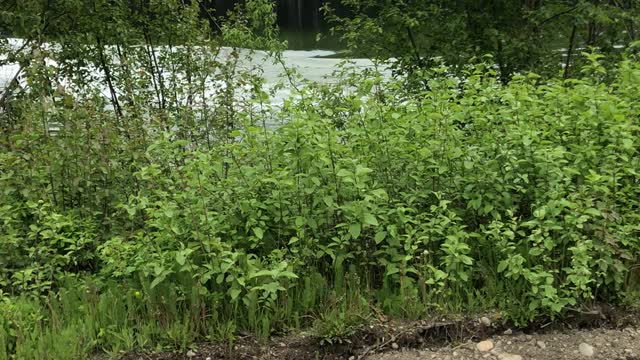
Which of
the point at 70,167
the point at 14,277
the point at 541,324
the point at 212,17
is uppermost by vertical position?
the point at 212,17

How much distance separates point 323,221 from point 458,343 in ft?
3.14

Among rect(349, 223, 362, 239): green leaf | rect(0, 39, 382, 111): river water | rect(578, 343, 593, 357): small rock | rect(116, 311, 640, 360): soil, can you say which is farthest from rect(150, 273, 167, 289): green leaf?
rect(578, 343, 593, 357): small rock

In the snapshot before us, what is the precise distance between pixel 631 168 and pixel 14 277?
11.6 feet

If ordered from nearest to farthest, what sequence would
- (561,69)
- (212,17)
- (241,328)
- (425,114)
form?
(241,328)
(425,114)
(561,69)
(212,17)

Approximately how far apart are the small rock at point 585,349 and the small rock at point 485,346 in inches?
17.5

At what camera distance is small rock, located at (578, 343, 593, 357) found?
3.32m

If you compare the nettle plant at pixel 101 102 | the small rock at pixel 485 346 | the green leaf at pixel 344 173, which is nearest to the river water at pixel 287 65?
the nettle plant at pixel 101 102

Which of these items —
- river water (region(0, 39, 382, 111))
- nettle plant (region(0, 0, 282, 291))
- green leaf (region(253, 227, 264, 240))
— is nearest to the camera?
green leaf (region(253, 227, 264, 240))

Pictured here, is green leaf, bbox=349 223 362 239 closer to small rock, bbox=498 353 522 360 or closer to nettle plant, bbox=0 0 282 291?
small rock, bbox=498 353 522 360

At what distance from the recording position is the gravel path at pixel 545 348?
3.30 meters

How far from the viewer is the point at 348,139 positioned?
412 centimetres

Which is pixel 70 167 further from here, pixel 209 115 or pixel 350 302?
pixel 350 302

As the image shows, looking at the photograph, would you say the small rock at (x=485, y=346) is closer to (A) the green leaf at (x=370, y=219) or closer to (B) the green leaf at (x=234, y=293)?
(A) the green leaf at (x=370, y=219)

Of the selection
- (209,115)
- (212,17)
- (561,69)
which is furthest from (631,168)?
(212,17)
